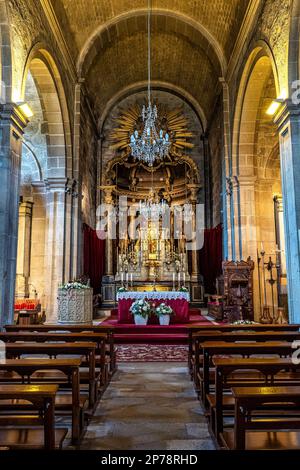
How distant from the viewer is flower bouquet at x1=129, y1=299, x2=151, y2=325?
8703mm

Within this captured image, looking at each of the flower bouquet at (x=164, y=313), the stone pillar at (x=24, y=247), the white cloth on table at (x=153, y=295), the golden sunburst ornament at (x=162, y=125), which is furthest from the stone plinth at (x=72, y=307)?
the golden sunburst ornament at (x=162, y=125)

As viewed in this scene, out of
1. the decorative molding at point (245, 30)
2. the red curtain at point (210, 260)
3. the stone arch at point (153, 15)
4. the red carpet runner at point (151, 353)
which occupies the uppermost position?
the stone arch at point (153, 15)

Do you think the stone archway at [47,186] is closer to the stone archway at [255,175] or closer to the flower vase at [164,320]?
the flower vase at [164,320]

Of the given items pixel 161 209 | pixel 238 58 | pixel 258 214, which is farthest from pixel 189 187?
pixel 238 58

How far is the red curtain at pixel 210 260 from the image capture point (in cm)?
1423

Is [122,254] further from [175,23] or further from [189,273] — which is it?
[175,23]

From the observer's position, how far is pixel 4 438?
2.38 m

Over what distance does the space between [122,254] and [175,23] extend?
26.5 ft

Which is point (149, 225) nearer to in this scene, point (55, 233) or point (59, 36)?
point (55, 233)

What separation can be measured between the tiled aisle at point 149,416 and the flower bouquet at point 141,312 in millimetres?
3377

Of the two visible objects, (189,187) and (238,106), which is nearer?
(238,106)

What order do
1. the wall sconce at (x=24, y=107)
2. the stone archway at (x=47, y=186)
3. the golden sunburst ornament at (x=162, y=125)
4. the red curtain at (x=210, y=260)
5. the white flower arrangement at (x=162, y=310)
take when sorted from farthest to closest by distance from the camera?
the golden sunburst ornament at (x=162, y=125) < the red curtain at (x=210, y=260) < the stone archway at (x=47, y=186) < the white flower arrangement at (x=162, y=310) < the wall sconce at (x=24, y=107)

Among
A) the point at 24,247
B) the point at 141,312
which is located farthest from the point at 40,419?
the point at 24,247
